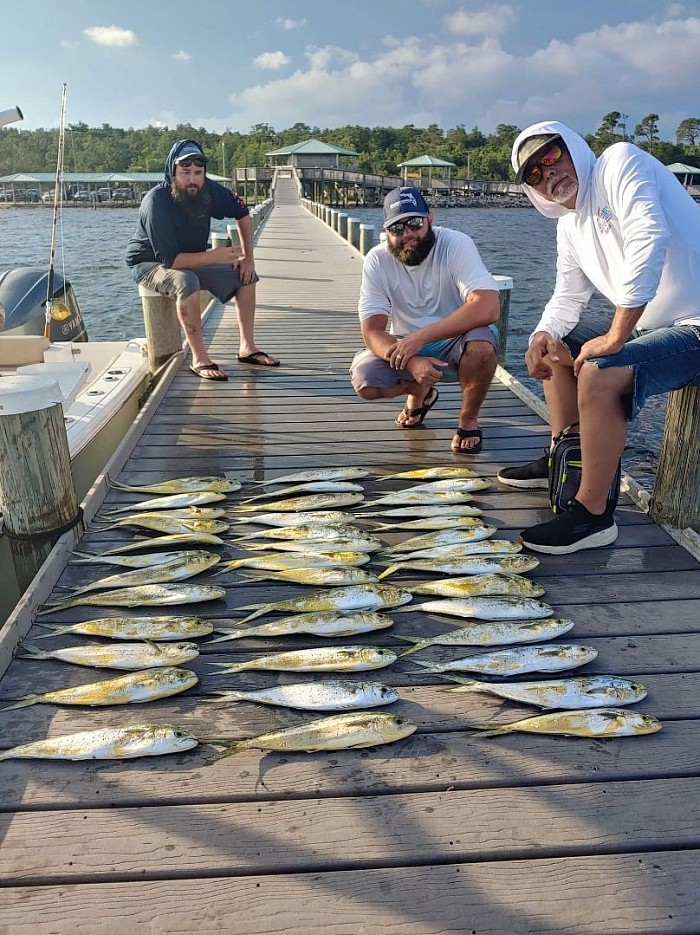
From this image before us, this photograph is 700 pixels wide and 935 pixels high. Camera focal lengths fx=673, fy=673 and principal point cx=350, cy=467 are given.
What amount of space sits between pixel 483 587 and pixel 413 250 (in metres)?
2.26

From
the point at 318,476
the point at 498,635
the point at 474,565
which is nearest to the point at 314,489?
the point at 318,476

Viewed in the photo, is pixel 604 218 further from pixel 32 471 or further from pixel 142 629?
pixel 32 471

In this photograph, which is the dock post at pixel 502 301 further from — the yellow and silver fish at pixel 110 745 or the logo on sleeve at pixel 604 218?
the yellow and silver fish at pixel 110 745

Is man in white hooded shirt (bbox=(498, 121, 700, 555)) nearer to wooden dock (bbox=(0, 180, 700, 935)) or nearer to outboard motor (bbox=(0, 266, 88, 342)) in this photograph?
wooden dock (bbox=(0, 180, 700, 935))

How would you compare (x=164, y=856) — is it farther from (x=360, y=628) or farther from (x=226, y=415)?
(x=226, y=415)

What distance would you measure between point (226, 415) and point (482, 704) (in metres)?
3.36

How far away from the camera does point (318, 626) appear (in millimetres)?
2551

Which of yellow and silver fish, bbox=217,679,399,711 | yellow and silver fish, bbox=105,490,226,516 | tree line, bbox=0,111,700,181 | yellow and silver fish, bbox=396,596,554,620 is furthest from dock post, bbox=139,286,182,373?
tree line, bbox=0,111,700,181

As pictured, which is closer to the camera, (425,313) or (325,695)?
(325,695)

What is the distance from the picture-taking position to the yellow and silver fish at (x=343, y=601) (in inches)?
105

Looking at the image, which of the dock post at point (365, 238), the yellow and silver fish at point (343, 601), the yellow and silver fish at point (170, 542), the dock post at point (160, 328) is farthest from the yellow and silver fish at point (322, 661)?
the dock post at point (365, 238)

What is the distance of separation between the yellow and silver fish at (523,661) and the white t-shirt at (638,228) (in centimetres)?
142

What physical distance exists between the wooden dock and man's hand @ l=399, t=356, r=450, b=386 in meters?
1.56

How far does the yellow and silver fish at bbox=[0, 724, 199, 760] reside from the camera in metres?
2.01
